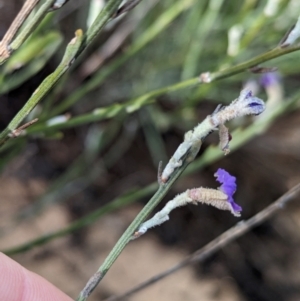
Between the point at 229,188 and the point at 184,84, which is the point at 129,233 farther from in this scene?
the point at 184,84

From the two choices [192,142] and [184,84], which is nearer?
[192,142]

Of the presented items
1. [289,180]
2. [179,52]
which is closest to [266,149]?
[289,180]

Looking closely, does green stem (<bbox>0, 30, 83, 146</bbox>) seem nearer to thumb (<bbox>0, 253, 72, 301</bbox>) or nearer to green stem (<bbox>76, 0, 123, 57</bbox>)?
green stem (<bbox>76, 0, 123, 57</bbox>)

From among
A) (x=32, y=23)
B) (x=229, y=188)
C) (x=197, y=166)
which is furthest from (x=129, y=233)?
(x=197, y=166)

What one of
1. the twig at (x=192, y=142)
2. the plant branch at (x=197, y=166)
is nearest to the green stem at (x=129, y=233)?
the twig at (x=192, y=142)

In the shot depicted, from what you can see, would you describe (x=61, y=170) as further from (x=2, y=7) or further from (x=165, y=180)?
(x=165, y=180)

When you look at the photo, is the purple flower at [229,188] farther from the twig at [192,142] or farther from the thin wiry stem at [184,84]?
the thin wiry stem at [184,84]

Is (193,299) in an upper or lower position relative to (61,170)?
lower
